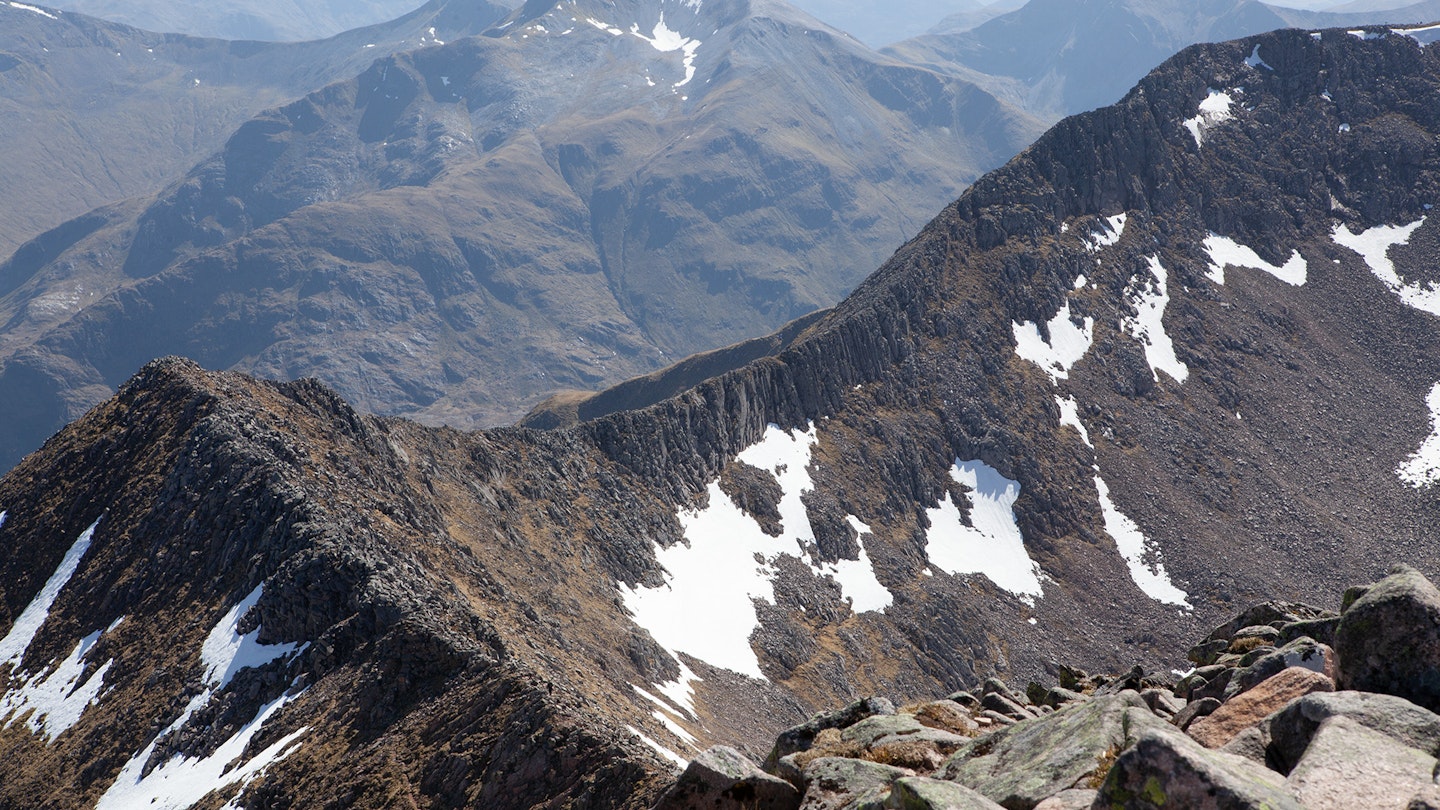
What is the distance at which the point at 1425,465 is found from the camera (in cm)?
12681

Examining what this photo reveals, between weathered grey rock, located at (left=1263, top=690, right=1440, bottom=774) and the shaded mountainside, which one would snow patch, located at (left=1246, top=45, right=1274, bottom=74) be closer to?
the shaded mountainside

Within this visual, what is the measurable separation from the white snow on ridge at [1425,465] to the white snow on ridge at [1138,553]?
40.3m

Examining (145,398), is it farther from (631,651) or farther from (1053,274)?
(1053,274)

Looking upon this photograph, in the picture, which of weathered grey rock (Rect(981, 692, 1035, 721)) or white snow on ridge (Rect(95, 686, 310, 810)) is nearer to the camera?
weathered grey rock (Rect(981, 692, 1035, 721))

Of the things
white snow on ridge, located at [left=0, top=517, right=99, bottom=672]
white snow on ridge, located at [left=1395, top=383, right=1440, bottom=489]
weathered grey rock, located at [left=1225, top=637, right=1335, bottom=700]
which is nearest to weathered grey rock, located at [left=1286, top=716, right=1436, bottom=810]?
weathered grey rock, located at [left=1225, top=637, right=1335, bottom=700]

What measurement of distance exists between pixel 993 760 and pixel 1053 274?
5156 inches

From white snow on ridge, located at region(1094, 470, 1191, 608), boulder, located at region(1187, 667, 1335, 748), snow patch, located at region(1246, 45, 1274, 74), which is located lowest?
white snow on ridge, located at region(1094, 470, 1191, 608)

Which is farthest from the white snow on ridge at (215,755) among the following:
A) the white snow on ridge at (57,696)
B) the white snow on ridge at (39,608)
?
the white snow on ridge at (39,608)

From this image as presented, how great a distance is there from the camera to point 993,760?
16891 millimetres

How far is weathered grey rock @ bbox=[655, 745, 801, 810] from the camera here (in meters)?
18.1

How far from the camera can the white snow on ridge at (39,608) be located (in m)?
49.8

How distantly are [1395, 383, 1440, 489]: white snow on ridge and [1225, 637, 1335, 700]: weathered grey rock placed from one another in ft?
419

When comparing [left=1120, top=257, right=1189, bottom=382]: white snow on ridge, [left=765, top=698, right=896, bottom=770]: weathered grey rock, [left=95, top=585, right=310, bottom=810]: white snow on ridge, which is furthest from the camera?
[left=1120, top=257, right=1189, bottom=382]: white snow on ridge

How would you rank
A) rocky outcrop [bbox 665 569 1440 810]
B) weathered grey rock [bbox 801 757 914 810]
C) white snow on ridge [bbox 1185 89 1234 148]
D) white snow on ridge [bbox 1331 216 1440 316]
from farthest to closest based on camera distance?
1. white snow on ridge [bbox 1185 89 1234 148]
2. white snow on ridge [bbox 1331 216 1440 316]
3. weathered grey rock [bbox 801 757 914 810]
4. rocky outcrop [bbox 665 569 1440 810]
